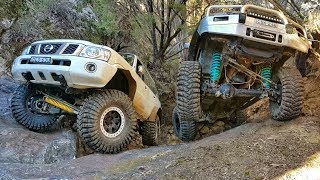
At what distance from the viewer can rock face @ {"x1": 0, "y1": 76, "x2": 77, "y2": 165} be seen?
590cm

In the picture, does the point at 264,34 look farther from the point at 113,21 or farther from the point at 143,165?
the point at 113,21

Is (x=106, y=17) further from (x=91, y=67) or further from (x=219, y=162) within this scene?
(x=219, y=162)

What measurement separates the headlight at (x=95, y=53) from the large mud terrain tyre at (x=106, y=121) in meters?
0.56

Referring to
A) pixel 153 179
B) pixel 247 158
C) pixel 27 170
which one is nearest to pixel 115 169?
pixel 153 179

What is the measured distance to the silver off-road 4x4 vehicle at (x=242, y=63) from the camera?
5.91 metres

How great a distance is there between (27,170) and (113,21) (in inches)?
232

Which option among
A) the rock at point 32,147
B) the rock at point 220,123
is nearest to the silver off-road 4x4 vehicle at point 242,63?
the rock at point 220,123

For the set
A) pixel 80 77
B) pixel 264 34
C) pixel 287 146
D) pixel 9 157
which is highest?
pixel 264 34

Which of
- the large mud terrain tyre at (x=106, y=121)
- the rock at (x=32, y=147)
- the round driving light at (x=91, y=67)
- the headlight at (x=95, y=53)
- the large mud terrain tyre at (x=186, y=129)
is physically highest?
the headlight at (x=95, y=53)

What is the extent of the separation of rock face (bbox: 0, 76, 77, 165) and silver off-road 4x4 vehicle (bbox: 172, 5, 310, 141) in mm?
1948

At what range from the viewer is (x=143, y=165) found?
484 cm

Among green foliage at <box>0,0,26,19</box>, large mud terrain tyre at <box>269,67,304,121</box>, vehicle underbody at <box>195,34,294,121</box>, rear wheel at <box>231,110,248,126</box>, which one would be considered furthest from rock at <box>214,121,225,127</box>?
green foliage at <box>0,0,26,19</box>

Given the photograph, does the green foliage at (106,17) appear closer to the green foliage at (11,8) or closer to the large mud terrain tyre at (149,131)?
the green foliage at (11,8)

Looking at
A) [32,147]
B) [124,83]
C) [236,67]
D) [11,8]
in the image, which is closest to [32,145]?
[32,147]
